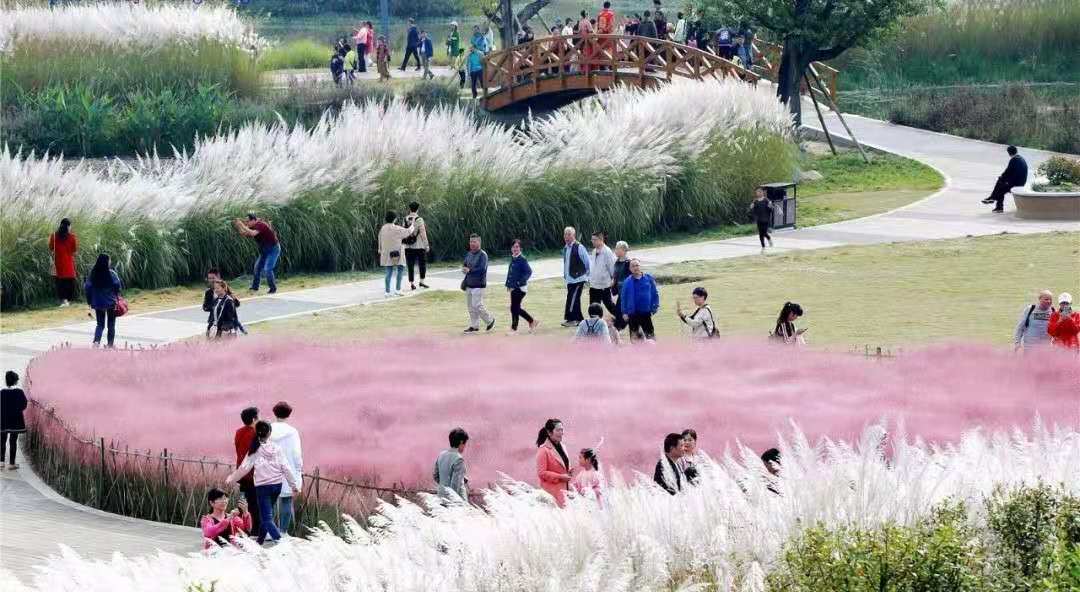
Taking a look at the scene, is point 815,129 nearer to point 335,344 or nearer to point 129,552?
point 335,344

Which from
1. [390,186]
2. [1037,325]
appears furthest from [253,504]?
[390,186]

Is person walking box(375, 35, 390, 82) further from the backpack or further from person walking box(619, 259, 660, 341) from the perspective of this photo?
person walking box(619, 259, 660, 341)

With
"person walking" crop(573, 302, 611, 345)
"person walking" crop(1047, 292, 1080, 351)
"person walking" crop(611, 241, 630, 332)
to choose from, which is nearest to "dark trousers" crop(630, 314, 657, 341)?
"person walking" crop(573, 302, 611, 345)

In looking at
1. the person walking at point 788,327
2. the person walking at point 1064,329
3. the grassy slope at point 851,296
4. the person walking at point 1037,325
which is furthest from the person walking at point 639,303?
the person walking at point 1064,329

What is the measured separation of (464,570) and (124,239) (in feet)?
70.2

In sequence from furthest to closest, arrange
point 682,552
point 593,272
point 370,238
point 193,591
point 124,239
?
point 370,238
point 124,239
point 593,272
point 682,552
point 193,591

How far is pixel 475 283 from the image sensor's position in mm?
25328

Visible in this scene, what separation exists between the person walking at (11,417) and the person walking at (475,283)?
7153mm

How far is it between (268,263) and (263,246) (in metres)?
0.30

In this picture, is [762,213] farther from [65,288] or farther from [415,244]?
[65,288]

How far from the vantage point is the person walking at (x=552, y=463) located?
14469 millimetres

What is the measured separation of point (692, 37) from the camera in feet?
169

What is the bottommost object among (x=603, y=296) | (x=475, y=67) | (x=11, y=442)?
(x=11, y=442)

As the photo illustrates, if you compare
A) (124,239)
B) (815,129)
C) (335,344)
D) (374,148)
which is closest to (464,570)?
(335,344)
